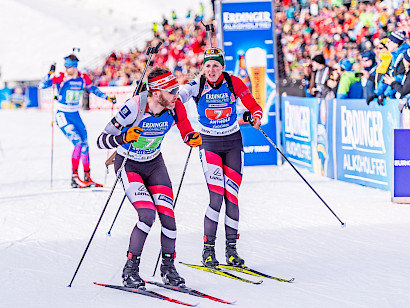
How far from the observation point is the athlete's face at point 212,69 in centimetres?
663

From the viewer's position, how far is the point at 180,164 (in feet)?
50.9

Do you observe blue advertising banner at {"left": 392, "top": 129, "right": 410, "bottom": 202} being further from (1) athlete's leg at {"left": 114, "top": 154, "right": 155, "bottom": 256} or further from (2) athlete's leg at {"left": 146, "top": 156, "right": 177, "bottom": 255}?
(1) athlete's leg at {"left": 114, "top": 154, "right": 155, "bottom": 256}

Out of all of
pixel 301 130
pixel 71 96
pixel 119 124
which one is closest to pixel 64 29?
pixel 301 130

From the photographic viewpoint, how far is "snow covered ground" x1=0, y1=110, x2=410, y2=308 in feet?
18.6

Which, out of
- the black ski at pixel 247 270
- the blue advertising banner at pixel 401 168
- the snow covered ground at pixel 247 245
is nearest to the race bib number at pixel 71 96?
the snow covered ground at pixel 247 245

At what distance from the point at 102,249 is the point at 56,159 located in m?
10.4

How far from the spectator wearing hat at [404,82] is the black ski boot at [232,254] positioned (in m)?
4.62

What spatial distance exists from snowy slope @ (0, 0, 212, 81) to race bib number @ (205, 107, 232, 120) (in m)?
52.1

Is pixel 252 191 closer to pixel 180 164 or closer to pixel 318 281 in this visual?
pixel 180 164

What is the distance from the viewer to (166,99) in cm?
574

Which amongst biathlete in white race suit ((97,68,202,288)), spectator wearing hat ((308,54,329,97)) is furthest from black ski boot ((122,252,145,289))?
spectator wearing hat ((308,54,329,97))

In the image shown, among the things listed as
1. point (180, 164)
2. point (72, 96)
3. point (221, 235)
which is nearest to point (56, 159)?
point (180, 164)

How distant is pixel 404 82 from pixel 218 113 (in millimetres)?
4416

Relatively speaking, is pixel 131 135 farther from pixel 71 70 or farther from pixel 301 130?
pixel 301 130
